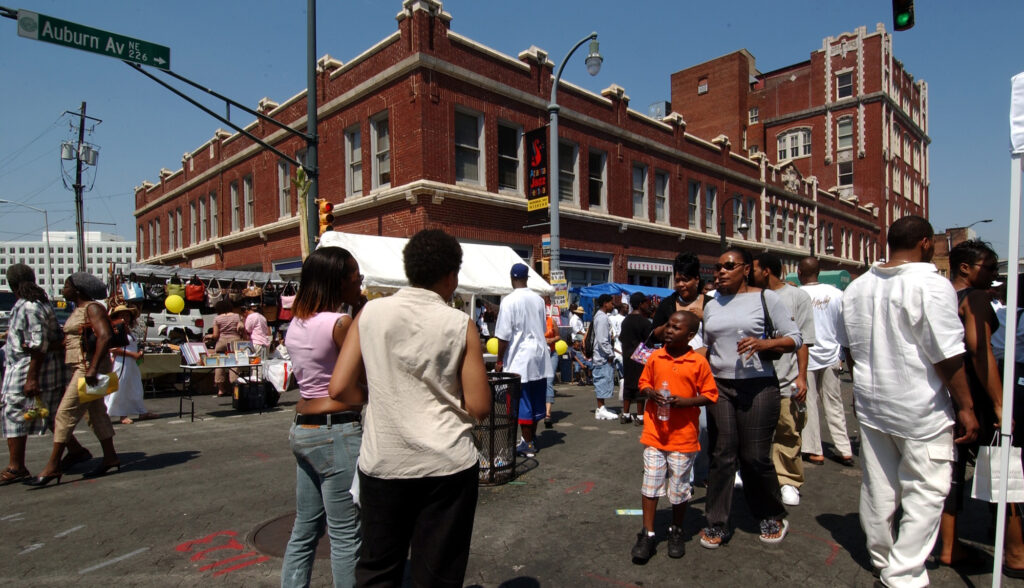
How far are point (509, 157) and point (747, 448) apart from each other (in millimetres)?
14972

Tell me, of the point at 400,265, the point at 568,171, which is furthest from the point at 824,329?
the point at 568,171

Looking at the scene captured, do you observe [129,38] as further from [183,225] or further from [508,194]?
[183,225]

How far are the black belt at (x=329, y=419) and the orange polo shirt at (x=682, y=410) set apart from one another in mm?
1888

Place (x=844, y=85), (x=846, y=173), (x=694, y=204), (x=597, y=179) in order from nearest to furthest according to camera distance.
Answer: (x=597, y=179)
(x=694, y=204)
(x=844, y=85)
(x=846, y=173)

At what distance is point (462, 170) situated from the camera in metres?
16.6

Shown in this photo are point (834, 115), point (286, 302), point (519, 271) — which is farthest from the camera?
point (834, 115)

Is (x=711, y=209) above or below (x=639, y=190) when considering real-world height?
below

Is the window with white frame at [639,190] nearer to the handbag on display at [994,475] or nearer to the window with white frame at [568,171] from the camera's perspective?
the window with white frame at [568,171]

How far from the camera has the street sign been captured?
819cm

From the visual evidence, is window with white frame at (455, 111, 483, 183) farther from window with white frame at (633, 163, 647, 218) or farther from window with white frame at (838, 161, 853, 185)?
window with white frame at (838, 161, 853, 185)

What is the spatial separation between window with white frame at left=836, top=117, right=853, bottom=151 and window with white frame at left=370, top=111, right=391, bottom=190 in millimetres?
42835

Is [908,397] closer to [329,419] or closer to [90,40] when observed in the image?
[329,419]

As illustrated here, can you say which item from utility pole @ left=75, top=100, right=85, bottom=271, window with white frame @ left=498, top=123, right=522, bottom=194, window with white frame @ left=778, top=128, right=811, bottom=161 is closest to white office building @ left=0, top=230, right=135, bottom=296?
utility pole @ left=75, top=100, right=85, bottom=271

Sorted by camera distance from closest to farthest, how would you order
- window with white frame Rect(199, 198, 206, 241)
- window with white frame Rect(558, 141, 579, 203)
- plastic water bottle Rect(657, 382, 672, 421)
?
1. plastic water bottle Rect(657, 382, 672, 421)
2. window with white frame Rect(558, 141, 579, 203)
3. window with white frame Rect(199, 198, 206, 241)
